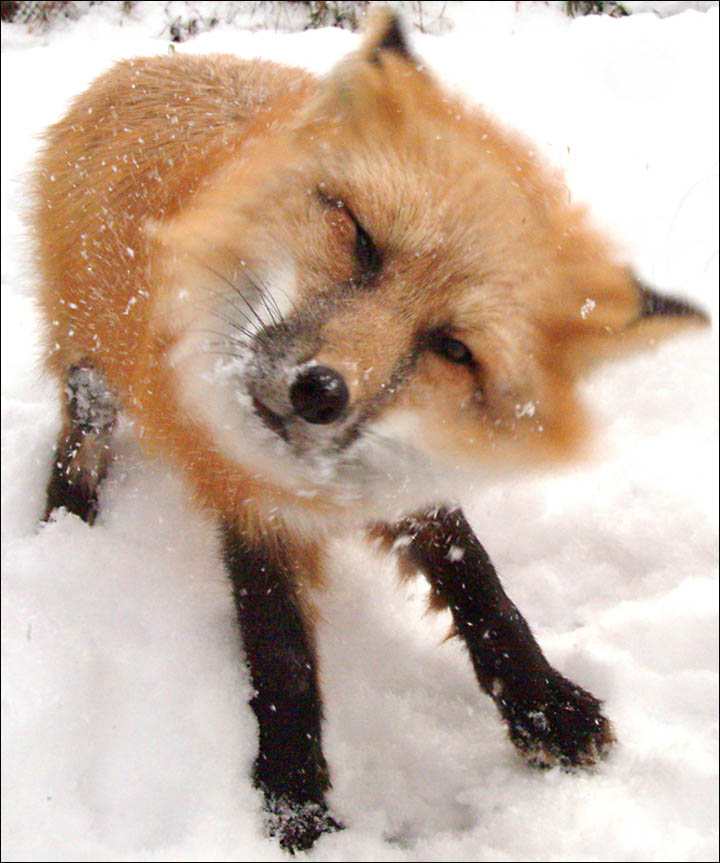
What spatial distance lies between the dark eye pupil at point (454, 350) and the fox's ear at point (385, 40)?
0.84 m

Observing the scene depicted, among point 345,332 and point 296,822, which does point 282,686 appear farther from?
Result: point 345,332

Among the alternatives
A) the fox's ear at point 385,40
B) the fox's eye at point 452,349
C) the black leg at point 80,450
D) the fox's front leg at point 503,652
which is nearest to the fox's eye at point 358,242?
the fox's eye at point 452,349

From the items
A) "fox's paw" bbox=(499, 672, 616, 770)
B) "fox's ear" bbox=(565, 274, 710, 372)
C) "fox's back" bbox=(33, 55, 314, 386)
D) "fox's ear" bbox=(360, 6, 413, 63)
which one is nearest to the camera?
"fox's ear" bbox=(565, 274, 710, 372)

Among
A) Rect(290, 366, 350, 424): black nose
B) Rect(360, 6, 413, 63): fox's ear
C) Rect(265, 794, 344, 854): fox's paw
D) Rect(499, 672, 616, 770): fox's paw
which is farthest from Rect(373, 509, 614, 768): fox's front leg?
Rect(360, 6, 413, 63): fox's ear

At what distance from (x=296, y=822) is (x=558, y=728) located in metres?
0.82

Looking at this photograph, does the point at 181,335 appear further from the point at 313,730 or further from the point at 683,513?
the point at 683,513

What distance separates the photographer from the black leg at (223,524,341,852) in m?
2.18

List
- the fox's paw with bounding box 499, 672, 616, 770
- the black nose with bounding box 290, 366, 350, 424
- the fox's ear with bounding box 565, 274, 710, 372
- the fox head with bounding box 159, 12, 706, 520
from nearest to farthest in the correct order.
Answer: the black nose with bounding box 290, 366, 350, 424
the fox head with bounding box 159, 12, 706, 520
the fox's ear with bounding box 565, 274, 710, 372
the fox's paw with bounding box 499, 672, 616, 770

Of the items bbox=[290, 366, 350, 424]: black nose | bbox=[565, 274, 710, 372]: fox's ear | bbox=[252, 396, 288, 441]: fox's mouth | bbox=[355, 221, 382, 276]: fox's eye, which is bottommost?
bbox=[290, 366, 350, 424]: black nose

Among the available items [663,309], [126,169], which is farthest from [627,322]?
[126,169]

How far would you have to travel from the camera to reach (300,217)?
1.98m

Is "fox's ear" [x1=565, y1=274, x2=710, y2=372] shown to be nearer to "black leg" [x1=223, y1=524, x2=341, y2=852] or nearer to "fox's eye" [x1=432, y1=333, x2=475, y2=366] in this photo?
"fox's eye" [x1=432, y1=333, x2=475, y2=366]

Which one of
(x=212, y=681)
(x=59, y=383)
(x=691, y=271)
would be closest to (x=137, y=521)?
(x=59, y=383)

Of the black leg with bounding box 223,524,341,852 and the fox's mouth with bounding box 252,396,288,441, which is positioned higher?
the fox's mouth with bounding box 252,396,288,441
